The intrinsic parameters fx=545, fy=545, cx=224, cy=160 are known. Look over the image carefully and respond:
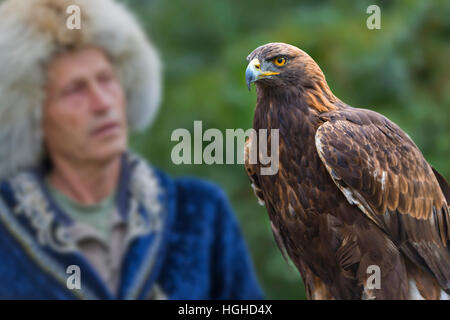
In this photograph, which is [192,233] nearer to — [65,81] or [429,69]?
[65,81]

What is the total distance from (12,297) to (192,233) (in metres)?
0.70

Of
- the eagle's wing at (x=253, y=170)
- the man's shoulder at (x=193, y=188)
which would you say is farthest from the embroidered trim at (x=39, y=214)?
the eagle's wing at (x=253, y=170)

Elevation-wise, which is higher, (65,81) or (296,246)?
(65,81)

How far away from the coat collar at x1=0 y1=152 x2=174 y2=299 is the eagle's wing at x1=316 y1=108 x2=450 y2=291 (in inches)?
46.0

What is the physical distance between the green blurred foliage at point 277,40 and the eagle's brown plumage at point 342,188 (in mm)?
564

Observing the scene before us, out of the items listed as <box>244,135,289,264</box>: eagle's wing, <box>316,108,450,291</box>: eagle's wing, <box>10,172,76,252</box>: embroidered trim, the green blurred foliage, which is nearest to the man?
<box>10,172,76,252</box>: embroidered trim

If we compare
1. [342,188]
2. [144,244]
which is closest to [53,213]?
[144,244]

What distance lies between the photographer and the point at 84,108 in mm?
1999

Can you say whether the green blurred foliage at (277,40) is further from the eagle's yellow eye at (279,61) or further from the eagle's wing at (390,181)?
the eagle's yellow eye at (279,61)

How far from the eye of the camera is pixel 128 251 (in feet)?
6.64

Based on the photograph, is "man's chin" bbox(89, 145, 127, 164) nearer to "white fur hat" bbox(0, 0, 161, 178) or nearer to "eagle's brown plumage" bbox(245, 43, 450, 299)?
"white fur hat" bbox(0, 0, 161, 178)

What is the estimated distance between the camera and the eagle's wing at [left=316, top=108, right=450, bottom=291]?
95 centimetres

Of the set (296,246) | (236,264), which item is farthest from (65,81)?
(296,246)

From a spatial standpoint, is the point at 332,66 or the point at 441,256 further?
the point at 332,66
